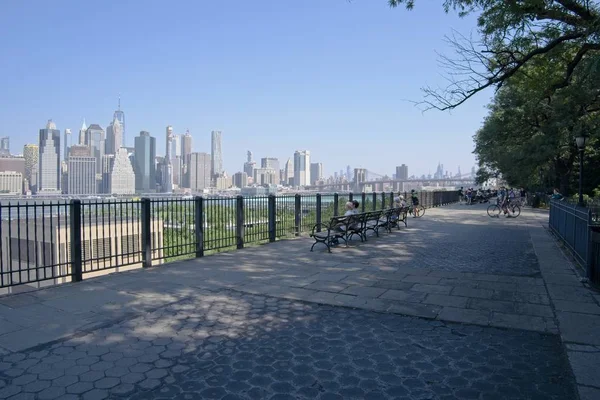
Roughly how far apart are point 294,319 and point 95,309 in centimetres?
271

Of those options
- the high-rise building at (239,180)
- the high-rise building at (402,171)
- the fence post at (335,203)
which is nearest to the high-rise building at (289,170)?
the high-rise building at (239,180)

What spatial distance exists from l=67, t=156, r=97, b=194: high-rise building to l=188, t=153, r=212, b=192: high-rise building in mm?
23348

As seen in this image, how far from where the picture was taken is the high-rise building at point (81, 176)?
23.8m

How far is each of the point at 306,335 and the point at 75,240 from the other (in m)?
4.81

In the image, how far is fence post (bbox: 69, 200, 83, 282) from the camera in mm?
7219

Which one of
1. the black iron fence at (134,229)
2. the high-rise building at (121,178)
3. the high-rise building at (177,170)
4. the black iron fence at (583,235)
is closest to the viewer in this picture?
the black iron fence at (134,229)

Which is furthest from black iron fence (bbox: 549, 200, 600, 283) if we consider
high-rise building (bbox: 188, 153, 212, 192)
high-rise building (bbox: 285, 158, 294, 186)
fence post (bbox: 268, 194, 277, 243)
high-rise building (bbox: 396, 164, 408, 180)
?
high-rise building (bbox: 396, 164, 408, 180)

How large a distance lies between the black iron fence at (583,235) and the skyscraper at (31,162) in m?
23.9

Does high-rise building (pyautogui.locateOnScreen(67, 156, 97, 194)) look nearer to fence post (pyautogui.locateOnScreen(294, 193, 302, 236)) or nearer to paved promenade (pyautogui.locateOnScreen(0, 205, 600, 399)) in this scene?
fence post (pyautogui.locateOnScreen(294, 193, 302, 236))

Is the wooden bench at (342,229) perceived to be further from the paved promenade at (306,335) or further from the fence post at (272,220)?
the paved promenade at (306,335)

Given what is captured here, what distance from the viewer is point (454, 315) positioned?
550 cm

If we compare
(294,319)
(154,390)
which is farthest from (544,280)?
(154,390)

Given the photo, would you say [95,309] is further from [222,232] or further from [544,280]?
[544,280]

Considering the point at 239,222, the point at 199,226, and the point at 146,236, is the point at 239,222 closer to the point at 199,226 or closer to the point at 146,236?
the point at 199,226
